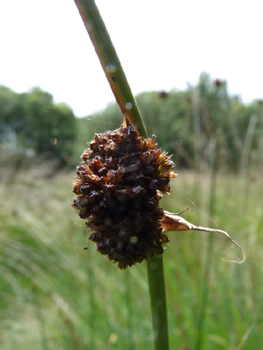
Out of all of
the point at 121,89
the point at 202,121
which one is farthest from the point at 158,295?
the point at 202,121

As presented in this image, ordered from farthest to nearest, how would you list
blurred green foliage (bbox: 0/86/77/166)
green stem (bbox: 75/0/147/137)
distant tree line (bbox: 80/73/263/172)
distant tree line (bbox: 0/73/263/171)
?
blurred green foliage (bbox: 0/86/77/166)
distant tree line (bbox: 80/73/263/172)
distant tree line (bbox: 0/73/263/171)
green stem (bbox: 75/0/147/137)

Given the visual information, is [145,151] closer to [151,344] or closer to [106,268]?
[151,344]

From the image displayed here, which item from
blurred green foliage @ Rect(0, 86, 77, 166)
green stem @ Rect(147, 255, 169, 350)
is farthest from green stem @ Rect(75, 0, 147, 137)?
blurred green foliage @ Rect(0, 86, 77, 166)

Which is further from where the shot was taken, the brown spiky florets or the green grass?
the green grass

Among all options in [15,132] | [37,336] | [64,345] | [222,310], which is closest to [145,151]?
[222,310]

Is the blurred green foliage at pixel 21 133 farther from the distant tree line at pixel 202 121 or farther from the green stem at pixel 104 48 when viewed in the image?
the green stem at pixel 104 48

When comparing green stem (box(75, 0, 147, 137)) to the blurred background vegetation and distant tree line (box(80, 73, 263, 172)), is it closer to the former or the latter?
the blurred background vegetation
